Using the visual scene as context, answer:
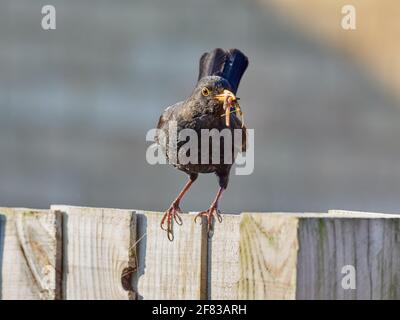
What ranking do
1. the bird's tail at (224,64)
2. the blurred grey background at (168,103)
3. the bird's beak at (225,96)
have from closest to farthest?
the bird's beak at (225,96) < the bird's tail at (224,64) < the blurred grey background at (168,103)

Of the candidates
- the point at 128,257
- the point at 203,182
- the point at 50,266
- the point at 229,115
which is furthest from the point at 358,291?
the point at 203,182

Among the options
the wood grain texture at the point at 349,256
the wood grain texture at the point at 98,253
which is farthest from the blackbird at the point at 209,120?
the wood grain texture at the point at 349,256

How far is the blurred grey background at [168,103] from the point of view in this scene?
6.69 metres

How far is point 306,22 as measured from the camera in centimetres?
674

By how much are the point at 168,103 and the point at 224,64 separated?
1.88 m

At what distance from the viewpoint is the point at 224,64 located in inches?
187

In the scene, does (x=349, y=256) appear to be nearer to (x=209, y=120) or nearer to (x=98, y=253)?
(x=98, y=253)

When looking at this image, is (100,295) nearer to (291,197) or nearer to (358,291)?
(358,291)

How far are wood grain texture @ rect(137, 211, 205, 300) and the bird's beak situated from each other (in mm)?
1716

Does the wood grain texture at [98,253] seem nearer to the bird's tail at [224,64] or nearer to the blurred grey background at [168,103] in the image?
the bird's tail at [224,64]

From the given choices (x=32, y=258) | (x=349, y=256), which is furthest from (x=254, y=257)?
(x=32, y=258)

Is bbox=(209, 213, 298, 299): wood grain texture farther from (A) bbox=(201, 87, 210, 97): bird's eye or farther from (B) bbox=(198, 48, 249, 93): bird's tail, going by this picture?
(B) bbox=(198, 48, 249, 93): bird's tail
